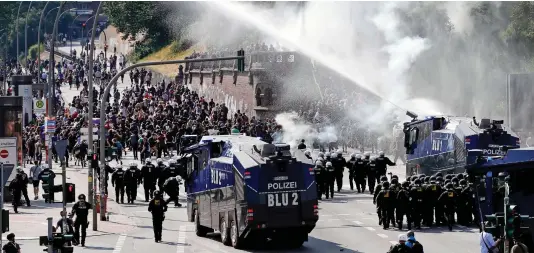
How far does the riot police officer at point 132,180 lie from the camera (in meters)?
44.8

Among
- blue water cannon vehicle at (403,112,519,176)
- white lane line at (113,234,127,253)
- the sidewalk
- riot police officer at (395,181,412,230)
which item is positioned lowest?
white lane line at (113,234,127,253)

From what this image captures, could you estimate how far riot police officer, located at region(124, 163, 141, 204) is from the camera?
44825 mm

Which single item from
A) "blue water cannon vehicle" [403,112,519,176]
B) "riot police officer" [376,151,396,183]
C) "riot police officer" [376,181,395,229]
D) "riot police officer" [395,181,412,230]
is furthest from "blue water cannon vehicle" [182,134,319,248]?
"riot police officer" [376,151,396,183]

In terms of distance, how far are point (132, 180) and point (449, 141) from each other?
38.8 ft

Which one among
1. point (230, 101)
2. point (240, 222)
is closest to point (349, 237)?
point (240, 222)

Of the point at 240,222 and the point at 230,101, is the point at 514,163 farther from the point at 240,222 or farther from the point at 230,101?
the point at 230,101

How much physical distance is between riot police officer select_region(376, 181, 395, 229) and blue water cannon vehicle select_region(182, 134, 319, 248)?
401cm

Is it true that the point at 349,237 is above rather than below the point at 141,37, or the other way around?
below

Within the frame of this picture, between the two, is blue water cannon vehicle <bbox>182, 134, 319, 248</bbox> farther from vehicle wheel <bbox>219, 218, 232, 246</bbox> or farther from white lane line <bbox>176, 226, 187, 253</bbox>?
white lane line <bbox>176, 226, 187, 253</bbox>

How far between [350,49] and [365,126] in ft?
43.0

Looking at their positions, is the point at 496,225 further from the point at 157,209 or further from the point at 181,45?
the point at 181,45

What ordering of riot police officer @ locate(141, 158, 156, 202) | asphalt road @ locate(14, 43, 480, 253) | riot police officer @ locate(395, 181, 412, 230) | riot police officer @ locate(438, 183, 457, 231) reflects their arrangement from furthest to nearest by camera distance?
riot police officer @ locate(141, 158, 156, 202)
riot police officer @ locate(395, 181, 412, 230)
riot police officer @ locate(438, 183, 457, 231)
asphalt road @ locate(14, 43, 480, 253)

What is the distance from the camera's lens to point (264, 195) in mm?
30688

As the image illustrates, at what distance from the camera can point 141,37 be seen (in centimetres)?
12262
